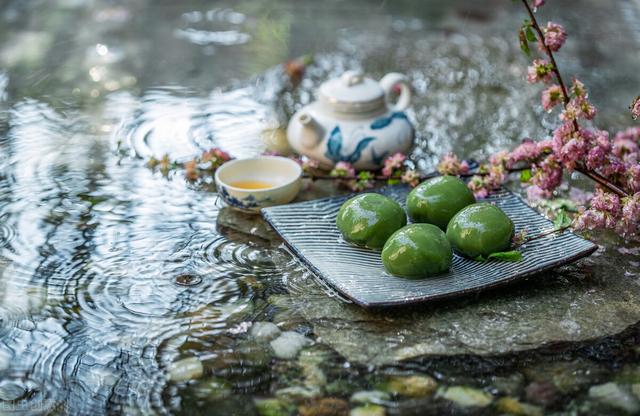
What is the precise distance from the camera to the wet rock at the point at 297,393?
181 centimetres

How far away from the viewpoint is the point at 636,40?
4586mm

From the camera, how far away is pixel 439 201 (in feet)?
7.76

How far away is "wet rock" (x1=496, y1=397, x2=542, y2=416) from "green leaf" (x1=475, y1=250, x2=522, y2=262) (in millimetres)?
519

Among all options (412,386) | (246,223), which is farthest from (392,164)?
(412,386)

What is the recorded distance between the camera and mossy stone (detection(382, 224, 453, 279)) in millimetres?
2109

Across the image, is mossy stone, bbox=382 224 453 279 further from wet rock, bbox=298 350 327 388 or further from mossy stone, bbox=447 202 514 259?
wet rock, bbox=298 350 327 388

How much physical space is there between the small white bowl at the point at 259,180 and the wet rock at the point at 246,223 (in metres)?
0.03

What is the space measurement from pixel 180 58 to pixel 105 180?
1558 millimetres

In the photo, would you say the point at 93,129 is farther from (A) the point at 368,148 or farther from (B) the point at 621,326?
(B) the point at 621,326

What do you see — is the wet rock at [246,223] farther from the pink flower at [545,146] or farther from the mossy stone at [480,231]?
the pink flower at [545,146]

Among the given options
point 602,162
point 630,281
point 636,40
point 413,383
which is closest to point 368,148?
point 602,162

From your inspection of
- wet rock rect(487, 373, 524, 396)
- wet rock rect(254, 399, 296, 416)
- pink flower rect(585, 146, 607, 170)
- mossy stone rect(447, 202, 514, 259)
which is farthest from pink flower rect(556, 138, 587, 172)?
wet rock rect(254, 399, 296, 416)

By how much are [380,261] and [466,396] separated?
1.87 feet

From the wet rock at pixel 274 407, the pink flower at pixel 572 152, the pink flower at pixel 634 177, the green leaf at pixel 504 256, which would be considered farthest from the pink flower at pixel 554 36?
the wet rock at pixel 274 407
